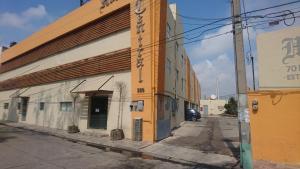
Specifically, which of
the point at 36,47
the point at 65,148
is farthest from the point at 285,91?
the point at 36,47

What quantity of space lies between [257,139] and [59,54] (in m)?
20.7

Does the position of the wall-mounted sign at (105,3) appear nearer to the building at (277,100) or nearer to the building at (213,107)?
the building at (277,100)

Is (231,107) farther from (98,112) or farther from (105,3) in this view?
(105,3)

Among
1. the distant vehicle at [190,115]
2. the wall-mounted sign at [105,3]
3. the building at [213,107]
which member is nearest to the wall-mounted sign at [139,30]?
the wall-mounted sign at [105,3]

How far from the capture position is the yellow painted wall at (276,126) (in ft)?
35.8

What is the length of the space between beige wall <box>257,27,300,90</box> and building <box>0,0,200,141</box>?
6577 millimetres

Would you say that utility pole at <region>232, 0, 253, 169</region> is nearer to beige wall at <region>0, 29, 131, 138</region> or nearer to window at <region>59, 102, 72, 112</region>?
beige wall at <region>0, 29, 131, 138</region>

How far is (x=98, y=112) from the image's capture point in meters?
20.5

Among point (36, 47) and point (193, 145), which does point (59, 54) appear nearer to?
point (36, 47)

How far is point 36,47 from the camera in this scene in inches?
1196

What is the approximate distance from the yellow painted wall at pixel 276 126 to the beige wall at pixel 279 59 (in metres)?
0.81

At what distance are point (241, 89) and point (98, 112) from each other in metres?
12.7

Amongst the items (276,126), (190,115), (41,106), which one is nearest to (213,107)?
(190,115)

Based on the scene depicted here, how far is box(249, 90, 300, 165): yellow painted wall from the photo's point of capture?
10906mm
